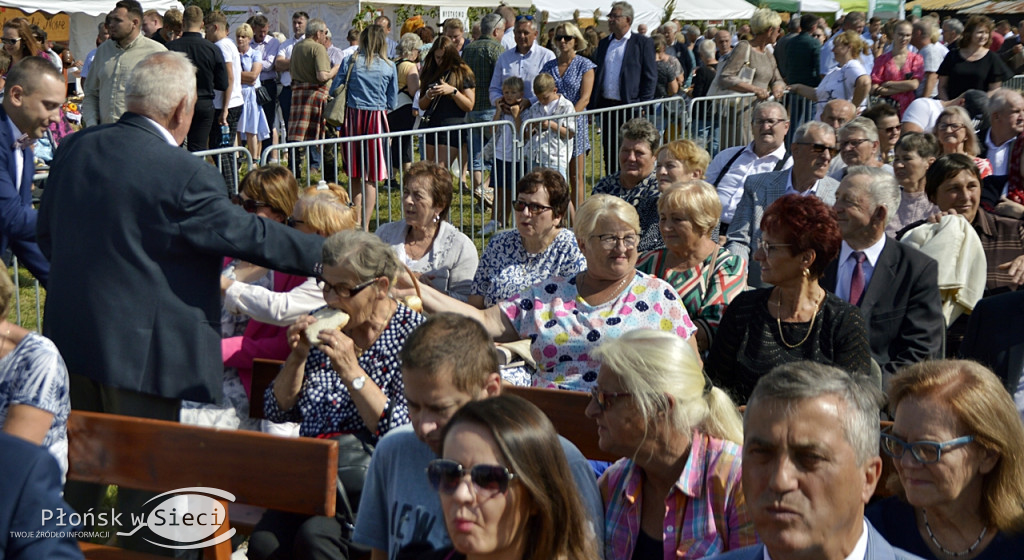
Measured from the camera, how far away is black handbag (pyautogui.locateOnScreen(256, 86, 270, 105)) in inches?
609

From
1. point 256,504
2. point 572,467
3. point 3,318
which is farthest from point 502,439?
point 3,318

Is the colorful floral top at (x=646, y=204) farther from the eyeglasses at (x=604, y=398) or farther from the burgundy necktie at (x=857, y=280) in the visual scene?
the eyeglasses at (x=604, y=398)

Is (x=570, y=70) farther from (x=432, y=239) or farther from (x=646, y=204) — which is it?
(x=432, y=239)

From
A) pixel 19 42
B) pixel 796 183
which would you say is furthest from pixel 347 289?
pixel 19 42

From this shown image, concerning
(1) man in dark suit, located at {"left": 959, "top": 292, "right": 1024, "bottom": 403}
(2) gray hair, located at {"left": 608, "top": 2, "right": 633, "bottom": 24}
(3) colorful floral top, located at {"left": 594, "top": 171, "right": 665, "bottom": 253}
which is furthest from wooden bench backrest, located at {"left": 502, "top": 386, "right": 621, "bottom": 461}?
(2) gray hair, located at {"left": 608, "top": 2, "right": 633, "bottom": 24}

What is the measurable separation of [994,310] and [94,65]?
321 inches

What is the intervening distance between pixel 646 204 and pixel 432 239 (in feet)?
4.74

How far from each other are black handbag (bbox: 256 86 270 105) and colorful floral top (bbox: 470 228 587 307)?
34.5 ft

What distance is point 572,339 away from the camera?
14.7 ft

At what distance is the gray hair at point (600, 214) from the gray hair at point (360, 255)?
1013mm

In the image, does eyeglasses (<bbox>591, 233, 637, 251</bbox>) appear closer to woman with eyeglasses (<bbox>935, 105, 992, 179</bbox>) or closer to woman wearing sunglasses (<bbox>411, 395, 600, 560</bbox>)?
woman wearing sunglasses (<bbox>411, 395, 600, 560</bbox>)

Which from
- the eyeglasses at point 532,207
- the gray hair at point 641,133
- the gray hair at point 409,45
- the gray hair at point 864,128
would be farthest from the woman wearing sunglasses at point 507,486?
the gray hair at point 409,45

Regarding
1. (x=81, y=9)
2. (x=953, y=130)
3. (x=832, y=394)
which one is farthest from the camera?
(x=81, y=9)

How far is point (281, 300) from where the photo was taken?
15.3 ft
